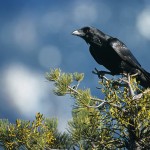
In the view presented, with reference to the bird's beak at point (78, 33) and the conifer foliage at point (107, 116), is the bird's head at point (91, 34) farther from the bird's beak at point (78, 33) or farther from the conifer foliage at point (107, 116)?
the conifer foliage at point (107, 116)

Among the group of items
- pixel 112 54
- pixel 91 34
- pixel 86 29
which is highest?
pixel 86 29

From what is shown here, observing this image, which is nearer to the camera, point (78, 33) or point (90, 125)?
point (90, 125)

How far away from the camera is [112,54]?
24.5 ft

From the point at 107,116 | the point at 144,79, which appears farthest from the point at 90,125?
the point at 144,79

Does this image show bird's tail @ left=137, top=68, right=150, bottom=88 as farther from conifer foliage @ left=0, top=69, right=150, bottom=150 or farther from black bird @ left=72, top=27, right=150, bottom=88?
conifer foliage @ left=0, top=69, right=150, bottom=150

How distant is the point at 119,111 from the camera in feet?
17.0

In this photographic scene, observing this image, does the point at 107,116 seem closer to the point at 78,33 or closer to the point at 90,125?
the point at 90,125

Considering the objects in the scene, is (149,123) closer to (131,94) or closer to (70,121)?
(131,94)

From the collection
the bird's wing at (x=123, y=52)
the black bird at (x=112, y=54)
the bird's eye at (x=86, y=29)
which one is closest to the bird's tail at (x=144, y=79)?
the black bird at (x=112, y=54)

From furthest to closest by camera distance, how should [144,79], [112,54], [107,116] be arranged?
[112,54]
[144,79]
[107,116]

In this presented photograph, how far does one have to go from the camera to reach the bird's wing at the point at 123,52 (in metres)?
7.44

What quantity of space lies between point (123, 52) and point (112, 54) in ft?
0.73

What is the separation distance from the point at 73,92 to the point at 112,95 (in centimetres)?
61

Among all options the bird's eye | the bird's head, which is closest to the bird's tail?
the bird's head
